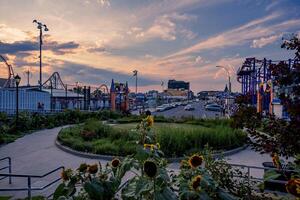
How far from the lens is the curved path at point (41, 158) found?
37.9 ft

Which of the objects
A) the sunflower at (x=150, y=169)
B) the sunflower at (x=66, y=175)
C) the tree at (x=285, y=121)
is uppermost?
the tree at (x=285, y=121)

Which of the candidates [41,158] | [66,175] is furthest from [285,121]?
[41,158]

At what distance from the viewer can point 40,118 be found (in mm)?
26062

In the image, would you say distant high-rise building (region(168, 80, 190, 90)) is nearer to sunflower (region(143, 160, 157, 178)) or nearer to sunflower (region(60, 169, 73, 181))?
sunflower (region(60, 169, 73, 181))

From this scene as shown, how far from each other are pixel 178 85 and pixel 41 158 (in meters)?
154

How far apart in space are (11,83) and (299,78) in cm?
5789

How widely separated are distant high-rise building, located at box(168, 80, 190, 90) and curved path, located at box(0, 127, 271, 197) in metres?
146

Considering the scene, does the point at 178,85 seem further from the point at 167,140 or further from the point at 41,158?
the point at 41,158

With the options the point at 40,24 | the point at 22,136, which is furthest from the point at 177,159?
Result: the point at 40,24

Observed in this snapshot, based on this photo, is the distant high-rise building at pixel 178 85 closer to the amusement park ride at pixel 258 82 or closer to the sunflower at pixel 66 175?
the amusement park ride at pixel 258 82

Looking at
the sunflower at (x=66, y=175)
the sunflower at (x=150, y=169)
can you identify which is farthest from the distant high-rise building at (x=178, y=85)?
the sunflower at (x=150, y=169)

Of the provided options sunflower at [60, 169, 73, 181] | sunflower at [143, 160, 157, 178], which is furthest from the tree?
sunflower at [60, 169, 73, 181]

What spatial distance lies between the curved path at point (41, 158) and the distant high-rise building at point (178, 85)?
146324mm

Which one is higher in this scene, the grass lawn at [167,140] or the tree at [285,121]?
the tree at [285,121]
